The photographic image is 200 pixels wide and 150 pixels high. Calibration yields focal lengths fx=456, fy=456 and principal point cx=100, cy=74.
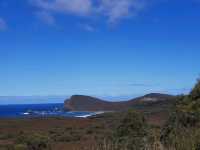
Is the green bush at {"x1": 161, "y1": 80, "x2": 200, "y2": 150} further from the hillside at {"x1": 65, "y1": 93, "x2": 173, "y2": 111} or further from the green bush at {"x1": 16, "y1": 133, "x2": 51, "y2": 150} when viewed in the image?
the hillside at {"x1": 65, "y1": 93, "x2": 173, "y2": 111}

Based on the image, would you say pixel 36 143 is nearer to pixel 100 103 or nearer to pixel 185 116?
pixel 185 116

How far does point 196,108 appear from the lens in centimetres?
1986

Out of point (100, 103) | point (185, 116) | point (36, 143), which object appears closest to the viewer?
point (185, 116)

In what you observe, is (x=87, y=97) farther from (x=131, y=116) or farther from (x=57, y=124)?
(x=131, y=116)

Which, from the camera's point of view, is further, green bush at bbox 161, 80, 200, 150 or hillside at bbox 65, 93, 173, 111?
hillside at bbox 65, 93, 173, 111

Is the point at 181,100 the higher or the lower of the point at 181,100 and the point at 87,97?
the lower

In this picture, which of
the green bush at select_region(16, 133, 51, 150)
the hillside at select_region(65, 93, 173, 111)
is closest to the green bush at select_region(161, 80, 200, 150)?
the green bush at select_region(16, 133, 51, 150)


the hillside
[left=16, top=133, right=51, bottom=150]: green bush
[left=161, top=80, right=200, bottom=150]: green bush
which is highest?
the hillside

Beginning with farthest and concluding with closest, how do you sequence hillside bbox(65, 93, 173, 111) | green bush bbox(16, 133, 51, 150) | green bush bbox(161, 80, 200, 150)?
hillside bbox(65, 93, 173, 111) → green bush bbox(16, 133, 51, 150) → green bush bbox(161, 80, 200, 150)

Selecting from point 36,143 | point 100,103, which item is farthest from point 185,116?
point 100,103

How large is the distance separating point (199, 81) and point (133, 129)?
4040 mm

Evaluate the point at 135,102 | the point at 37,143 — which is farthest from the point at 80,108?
the point at 37,143

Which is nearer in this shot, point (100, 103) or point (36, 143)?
point (36, 143)

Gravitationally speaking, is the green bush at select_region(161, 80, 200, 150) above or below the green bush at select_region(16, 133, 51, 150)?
above
